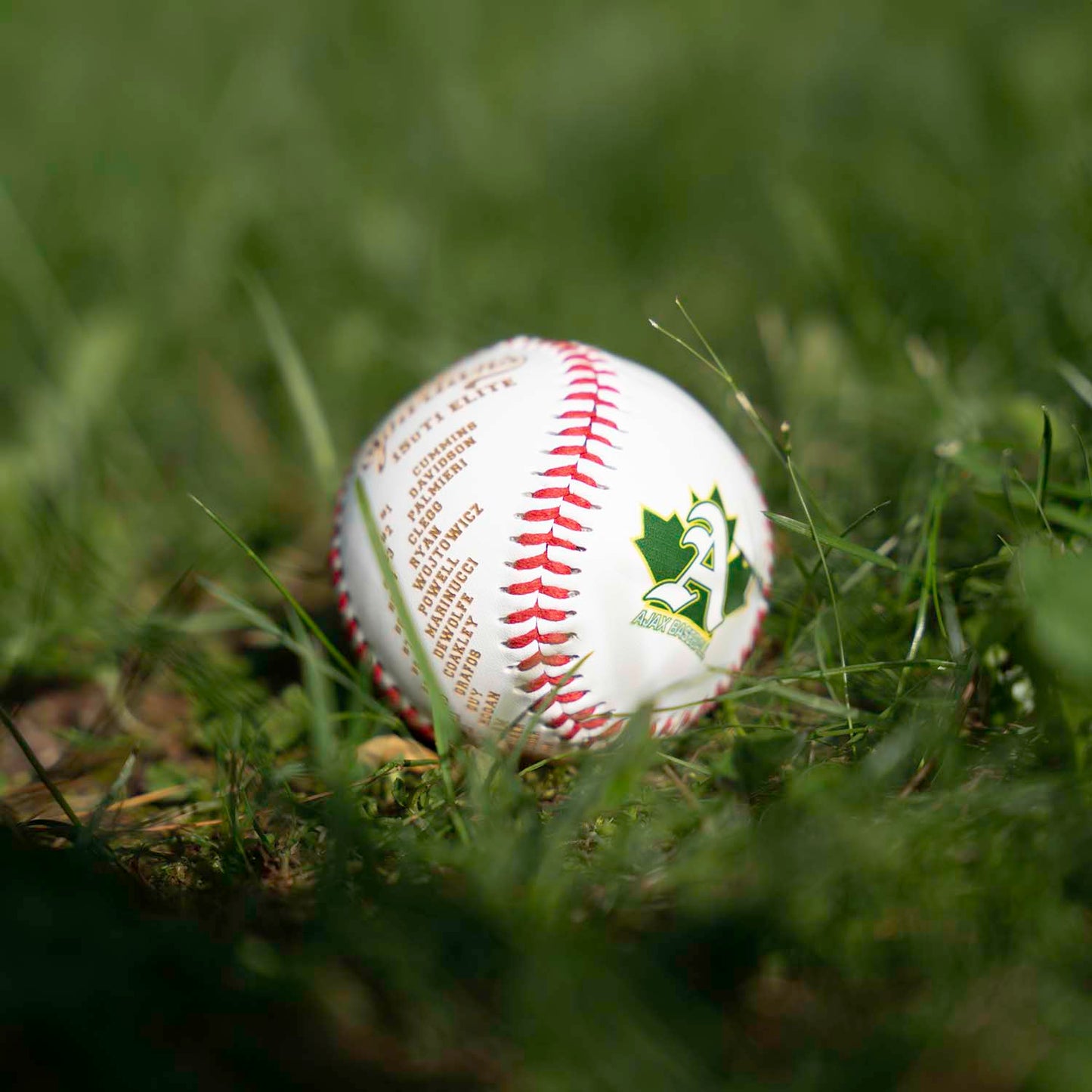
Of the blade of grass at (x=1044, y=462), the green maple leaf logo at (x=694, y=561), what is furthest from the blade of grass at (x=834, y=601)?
the blade of grass at (x=1044, y=462)

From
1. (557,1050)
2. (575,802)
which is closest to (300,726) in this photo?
(575,802)

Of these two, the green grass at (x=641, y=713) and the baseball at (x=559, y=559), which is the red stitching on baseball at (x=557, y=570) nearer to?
the baseball at (x=559, y=559)

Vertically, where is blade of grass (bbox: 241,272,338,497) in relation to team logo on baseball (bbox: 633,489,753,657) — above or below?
above

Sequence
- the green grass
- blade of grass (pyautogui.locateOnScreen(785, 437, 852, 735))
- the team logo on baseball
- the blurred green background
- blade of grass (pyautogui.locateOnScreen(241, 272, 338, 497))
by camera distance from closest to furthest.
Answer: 1. the green grass
2. blade of grass (pyautogui.locateOnScreen(785, 437, 852, 735))
3. the team logo on baseball
4. blade of grass (pyautogui.locateOnScreen(241, 272, 338, 497))
5. the blurred green background

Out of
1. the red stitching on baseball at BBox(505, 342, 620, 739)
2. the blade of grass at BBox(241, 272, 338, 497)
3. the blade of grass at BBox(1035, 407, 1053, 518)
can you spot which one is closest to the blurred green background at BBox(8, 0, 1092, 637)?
the blade of grass at BBox(241, 272, 338, 497)

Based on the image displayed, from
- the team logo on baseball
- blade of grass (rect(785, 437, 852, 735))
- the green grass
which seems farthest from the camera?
the team logo on baseball

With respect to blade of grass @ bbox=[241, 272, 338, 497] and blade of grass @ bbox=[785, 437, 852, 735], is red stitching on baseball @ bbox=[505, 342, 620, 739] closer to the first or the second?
blade of grass @ bbox=[785, 437, 852, 735]

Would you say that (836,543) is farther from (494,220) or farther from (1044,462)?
(494,220)

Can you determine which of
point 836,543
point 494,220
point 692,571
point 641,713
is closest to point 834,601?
point 836,543
